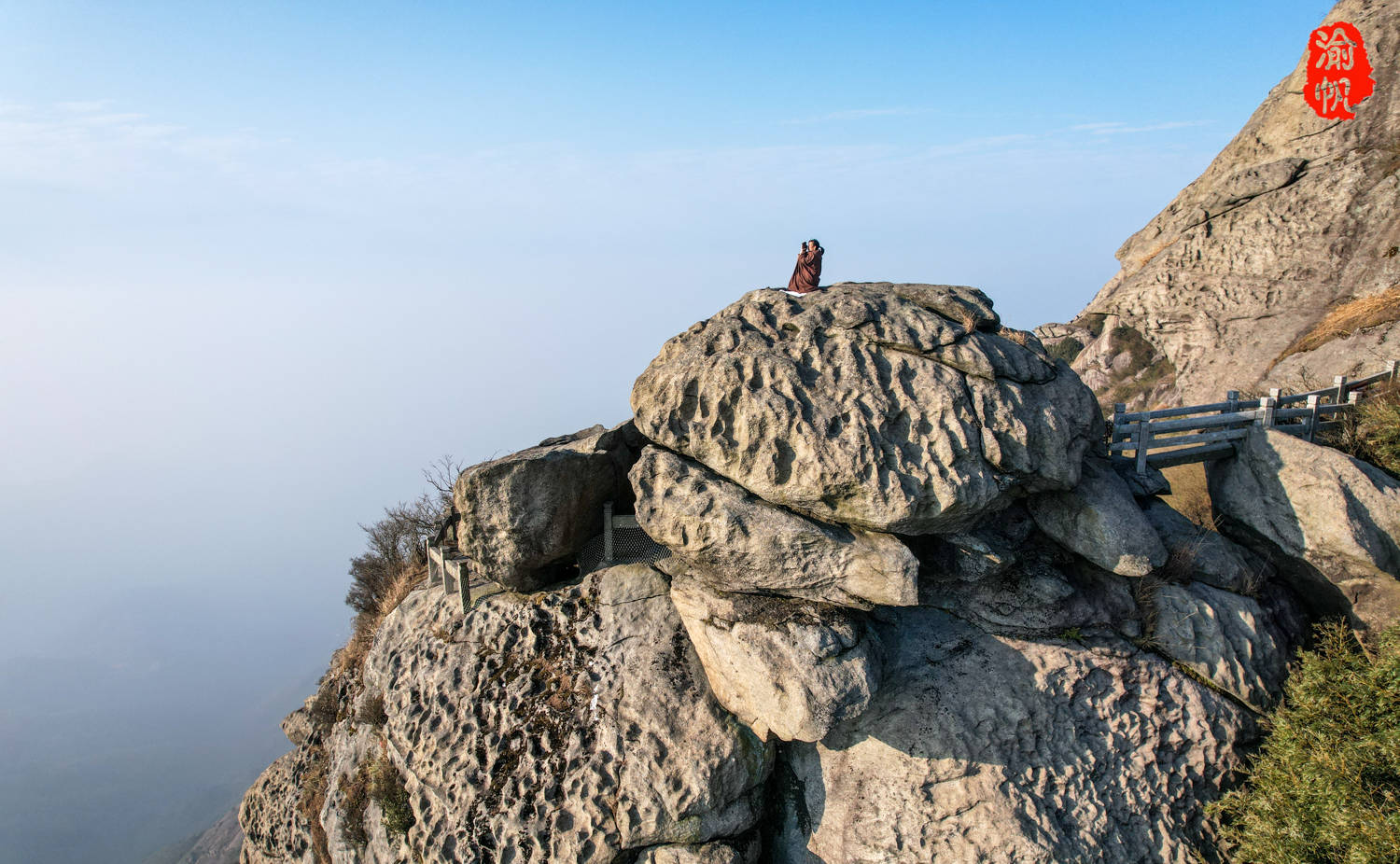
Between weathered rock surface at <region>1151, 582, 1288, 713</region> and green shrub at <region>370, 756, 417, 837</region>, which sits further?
green shrub at <region>370, 756, 417, 837</region>

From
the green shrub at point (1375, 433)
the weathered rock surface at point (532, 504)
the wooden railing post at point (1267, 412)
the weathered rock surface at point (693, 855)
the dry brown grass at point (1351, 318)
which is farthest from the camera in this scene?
the dry brown grass at point (1351, 318)

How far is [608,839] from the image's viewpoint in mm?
10758

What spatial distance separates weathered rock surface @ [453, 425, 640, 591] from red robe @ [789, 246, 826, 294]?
4385 millimetres

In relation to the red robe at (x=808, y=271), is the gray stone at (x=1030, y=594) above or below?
below

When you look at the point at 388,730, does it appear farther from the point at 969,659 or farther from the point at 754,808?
the point at 969,659

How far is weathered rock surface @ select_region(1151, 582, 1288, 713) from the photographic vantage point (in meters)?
11.6

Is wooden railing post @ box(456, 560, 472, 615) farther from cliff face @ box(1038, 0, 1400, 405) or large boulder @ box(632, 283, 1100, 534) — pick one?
cliff face @ box(1038, 0, 1400, 405)

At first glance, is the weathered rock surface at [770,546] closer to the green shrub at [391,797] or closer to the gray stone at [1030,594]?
the gray stone at [1030,594]

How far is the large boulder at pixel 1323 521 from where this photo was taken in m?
12.0

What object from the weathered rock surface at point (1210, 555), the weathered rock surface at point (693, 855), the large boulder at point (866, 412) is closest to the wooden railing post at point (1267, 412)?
the weathered rock surface at point (1210, 555)

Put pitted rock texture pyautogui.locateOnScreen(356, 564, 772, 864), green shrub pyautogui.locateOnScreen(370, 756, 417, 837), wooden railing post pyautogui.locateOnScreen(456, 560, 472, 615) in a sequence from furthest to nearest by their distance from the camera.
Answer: wooden railing post pyautogui.locateOnScreen(456, 560, 472, 615)
green shrub pyautogui.locateOnScreen(370, 756, 417, 837)
pitted rock texture pyautogui.locateOnScreen(356, 564, 772, 864)

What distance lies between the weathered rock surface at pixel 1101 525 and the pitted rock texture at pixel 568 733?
5.99m

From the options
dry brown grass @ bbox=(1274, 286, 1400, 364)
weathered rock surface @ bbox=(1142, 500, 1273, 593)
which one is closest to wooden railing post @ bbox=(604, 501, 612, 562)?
weathered rock surface @ bbox=(1142, 500, 1273, 593)

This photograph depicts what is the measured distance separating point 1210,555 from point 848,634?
Answer: 7.18 m
